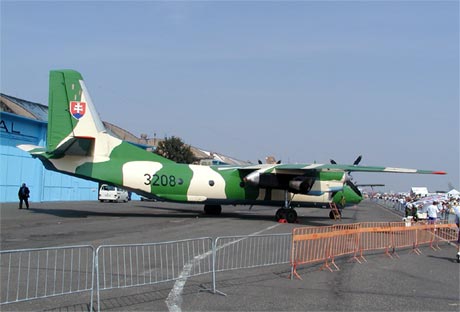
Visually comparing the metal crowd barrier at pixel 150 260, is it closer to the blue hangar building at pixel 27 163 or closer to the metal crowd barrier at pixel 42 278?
the metal crowd barrier at pixel 42 278

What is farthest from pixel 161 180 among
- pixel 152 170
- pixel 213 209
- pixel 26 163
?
pixel 26 163

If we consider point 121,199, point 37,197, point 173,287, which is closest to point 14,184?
point 37,197

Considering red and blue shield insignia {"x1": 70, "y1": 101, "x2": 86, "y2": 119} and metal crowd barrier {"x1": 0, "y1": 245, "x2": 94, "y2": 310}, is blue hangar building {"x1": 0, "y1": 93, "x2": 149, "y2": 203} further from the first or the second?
metal crowd barrier {"x1": 0, "y1": 245, "x2": 94, "y2": 310}

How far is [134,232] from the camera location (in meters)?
17.9

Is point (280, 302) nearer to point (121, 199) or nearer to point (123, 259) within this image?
point (123, 259)

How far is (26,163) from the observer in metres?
42.8

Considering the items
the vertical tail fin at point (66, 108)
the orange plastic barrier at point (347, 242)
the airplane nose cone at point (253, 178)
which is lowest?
the orange plastic barrier at point (347, 242)

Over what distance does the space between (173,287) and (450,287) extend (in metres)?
5.38

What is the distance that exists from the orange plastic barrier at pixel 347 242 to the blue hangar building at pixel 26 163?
32936mm

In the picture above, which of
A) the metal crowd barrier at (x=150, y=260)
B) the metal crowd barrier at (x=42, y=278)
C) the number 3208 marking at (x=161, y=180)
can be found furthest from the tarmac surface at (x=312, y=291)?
the number 3208 marking at (x=161, y=180)

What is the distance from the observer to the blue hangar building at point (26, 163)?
4022cm

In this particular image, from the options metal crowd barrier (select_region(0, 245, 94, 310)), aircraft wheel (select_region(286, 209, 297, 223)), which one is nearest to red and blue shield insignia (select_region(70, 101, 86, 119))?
aircraft wheel (select_region(286, 209, 297, 223))

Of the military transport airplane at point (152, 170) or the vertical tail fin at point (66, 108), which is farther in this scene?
the vertical tail fin at point (66, 108)

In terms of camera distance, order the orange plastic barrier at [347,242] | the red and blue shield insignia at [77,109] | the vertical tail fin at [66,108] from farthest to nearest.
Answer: the red and blue shield insignia at [77,109] → the vertical tail fin at [66,108] → the orange plastic barrier at [347,242]
